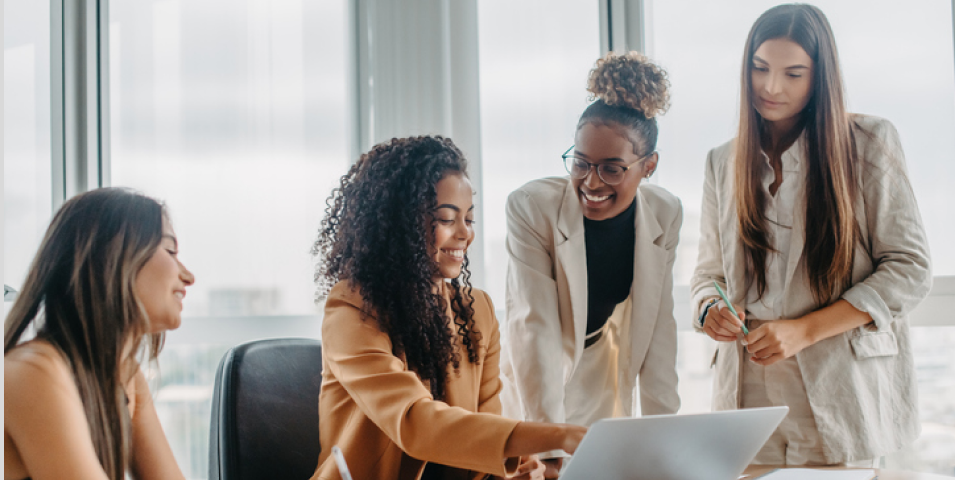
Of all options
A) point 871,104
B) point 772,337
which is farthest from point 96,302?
point 871,104

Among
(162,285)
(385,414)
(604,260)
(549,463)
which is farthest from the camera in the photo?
(604,260)

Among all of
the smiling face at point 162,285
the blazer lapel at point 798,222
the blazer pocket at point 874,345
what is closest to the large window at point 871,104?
the blazer lapel at point 798,222

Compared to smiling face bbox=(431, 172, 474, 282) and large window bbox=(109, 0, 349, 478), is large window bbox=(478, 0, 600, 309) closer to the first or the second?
large window bbox=(109, 0, 349, 478)

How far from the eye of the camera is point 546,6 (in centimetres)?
246

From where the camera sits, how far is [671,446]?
90 cm

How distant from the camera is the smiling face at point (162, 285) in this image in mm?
1046

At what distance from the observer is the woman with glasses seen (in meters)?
1.67

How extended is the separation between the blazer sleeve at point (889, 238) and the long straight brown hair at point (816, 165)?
4cm

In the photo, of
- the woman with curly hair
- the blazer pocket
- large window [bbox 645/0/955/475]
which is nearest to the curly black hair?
the woman with curly hair

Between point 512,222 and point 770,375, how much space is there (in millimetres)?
688

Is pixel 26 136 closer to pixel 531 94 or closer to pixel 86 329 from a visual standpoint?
pixel 531 94

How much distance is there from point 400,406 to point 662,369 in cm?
77

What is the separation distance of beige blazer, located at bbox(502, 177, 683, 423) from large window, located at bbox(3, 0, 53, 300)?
5.83 ft

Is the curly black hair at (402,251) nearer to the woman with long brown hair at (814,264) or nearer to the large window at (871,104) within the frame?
the woman with long brown hair at (814,264)
